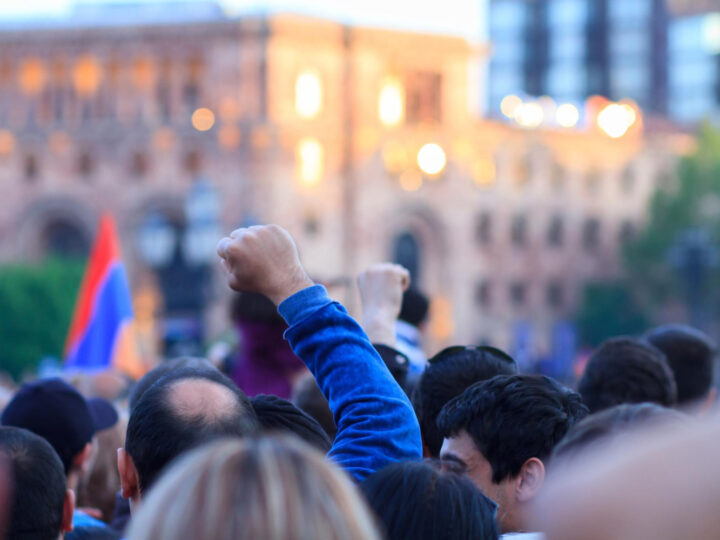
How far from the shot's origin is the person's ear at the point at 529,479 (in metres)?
3.33

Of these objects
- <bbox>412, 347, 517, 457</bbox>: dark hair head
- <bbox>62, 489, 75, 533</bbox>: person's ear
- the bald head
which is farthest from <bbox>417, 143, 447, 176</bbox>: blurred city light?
the bald head

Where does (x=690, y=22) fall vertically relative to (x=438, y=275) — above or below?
above

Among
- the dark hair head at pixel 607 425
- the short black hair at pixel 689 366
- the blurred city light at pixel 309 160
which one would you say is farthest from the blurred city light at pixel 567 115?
the dark hair head at pixel 607 425

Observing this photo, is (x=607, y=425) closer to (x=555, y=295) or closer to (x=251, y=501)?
(x=251, y=501)

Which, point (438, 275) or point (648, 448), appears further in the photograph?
point (438, 275)

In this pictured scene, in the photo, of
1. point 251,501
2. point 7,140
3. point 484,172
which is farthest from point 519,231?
point 251,501

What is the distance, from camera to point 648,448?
158cm

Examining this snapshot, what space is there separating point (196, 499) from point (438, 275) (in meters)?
51.9

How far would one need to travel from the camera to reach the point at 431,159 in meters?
53.6

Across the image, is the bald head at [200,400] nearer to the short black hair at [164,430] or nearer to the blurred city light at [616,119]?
the short black hair at [164,430]

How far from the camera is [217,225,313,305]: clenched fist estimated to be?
2945 millimetres

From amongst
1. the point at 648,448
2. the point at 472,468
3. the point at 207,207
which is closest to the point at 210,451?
the point at 648,448

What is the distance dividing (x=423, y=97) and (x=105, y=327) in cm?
4405

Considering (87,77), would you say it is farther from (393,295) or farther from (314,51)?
(393,295)
